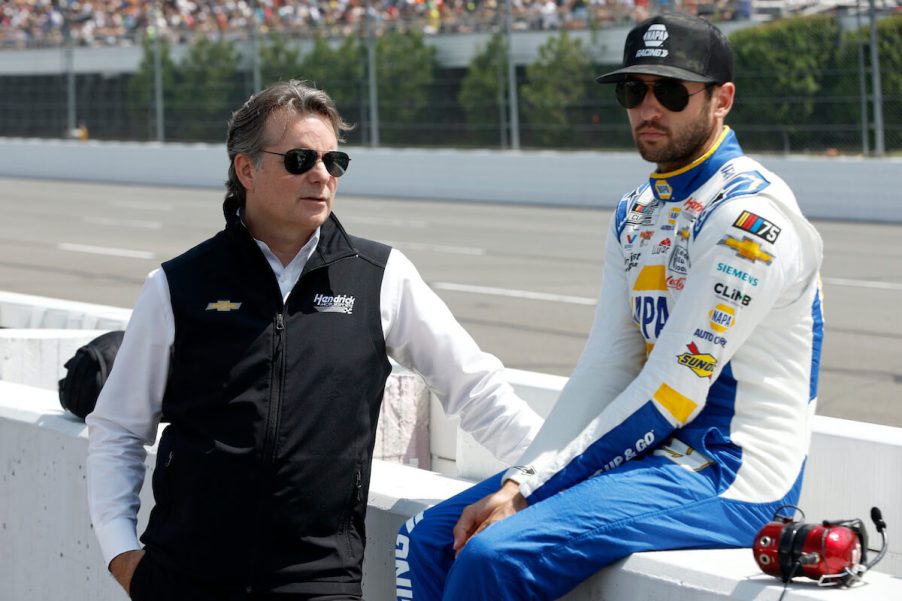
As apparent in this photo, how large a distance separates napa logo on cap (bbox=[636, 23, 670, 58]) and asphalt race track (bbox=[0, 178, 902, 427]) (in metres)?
4.48

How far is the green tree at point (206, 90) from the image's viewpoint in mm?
26656

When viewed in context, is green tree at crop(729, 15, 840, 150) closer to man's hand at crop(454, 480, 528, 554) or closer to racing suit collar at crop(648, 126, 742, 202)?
racing suit collar at crop(648, 126, 742, 202)

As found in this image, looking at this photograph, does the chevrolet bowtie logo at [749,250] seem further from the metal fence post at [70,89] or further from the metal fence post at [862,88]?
the metal fence post at [70,89]

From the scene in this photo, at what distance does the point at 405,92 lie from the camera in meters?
23.8

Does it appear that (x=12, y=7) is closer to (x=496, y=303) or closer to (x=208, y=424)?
(x=496, y=303)

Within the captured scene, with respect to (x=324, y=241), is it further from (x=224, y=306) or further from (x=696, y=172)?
(x=696, y=172)

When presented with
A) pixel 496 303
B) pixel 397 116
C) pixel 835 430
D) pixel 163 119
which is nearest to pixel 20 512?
pixel 835 430

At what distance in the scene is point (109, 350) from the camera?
14.4 feet

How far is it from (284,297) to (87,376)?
1.38 metres

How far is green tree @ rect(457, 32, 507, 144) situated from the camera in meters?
22.3

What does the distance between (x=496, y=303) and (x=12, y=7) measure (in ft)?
111

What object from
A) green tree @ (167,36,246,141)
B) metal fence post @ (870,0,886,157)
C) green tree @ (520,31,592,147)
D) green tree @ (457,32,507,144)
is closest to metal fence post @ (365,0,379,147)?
green tree @ (457,32,507,144)

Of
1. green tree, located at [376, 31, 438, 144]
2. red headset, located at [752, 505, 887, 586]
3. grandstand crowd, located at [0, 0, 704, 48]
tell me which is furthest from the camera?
green tree, located at [376, 31, 438, 144]

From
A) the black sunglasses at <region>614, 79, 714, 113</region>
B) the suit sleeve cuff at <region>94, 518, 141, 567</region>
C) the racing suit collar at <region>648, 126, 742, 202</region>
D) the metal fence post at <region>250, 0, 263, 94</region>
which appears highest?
the metal fence post at <region>250, 0, 263, 94</region>
